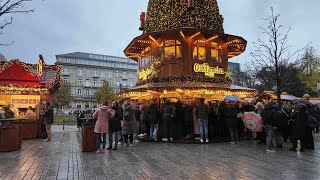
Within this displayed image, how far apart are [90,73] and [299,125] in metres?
97.7

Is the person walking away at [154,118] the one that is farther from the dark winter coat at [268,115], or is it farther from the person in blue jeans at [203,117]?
the dark winter coat at [268,115]

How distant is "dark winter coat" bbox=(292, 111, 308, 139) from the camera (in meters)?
10.4

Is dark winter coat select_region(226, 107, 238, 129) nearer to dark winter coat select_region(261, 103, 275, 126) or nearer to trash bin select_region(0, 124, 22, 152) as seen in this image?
dark winter coat select_region(261, 103, 275, 126)

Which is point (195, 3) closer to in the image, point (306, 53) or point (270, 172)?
point (270, 172)

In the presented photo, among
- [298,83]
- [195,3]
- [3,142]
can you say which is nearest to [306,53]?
[298,83]

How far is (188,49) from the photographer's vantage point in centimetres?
1842

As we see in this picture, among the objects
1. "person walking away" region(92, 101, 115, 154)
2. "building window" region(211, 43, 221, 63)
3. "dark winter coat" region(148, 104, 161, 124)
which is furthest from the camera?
"building window" region(211, 43, 221, 63)

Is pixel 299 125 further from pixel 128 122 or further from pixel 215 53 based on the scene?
pixel 215 53

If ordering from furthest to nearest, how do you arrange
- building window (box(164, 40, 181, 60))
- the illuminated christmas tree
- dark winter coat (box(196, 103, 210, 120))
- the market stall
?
the market stall < the illuminated christmas tree < building window (box(164, 40, 181, 60)) < dark winter coat (box(196, 103, 210, 120))

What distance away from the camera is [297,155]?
984cm

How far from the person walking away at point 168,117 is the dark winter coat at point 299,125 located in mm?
5318

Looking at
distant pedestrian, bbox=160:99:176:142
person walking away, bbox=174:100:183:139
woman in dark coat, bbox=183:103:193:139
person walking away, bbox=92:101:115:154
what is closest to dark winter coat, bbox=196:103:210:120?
woman in dark coat, bbox=183:103:193:139

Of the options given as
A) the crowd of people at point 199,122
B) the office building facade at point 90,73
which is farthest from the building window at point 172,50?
the office building facade at point 90,73

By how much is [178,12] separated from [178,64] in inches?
144
